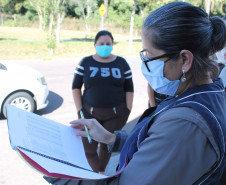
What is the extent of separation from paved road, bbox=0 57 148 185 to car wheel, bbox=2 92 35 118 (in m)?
0.39

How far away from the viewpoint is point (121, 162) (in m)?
1.24

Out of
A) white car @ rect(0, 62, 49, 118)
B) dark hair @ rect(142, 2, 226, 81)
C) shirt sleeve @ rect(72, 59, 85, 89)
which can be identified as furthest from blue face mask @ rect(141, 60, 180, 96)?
white car @ rect(0, 62, 49, 118)

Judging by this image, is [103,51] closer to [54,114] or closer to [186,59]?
[186,59]

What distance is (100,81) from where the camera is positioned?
3.05 metres

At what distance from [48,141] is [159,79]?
694 mm

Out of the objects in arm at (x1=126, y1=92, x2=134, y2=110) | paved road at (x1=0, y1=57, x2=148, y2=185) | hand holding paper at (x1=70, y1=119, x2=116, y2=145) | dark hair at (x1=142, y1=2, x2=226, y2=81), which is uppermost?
dark hair at (x1=142, y1=2, x2=226, y2=81)

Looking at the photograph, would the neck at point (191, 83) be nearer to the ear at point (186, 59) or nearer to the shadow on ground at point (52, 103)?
the ear at point (186, 59)

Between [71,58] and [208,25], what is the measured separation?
46.4 ft

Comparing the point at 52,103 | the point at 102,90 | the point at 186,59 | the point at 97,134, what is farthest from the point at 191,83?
the point at 52,103

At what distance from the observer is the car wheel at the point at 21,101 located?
5211 mm

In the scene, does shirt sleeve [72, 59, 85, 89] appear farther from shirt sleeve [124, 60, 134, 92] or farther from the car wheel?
the car wheel

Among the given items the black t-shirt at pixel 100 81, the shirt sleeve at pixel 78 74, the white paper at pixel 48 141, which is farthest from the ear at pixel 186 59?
the shirt sleeve at pixel 78 74

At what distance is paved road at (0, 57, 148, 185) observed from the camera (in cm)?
345

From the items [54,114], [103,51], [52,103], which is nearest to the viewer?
[103,51]
